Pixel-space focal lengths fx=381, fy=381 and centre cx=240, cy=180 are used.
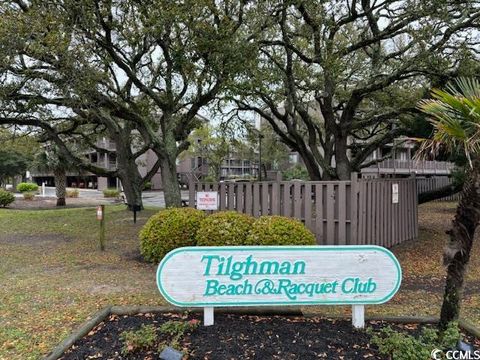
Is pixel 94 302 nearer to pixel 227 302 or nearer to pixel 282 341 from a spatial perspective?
pixel 227 302

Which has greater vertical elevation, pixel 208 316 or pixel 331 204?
pixel 331 204

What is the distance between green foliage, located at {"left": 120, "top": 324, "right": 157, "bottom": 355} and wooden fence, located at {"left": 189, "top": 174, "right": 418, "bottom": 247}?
4.38 meters

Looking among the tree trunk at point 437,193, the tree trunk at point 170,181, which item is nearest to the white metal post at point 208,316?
the tree trunk at point 170,181

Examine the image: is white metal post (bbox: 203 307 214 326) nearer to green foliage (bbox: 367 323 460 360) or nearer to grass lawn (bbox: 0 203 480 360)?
grass lawn (bbox: 0 203 480 360)

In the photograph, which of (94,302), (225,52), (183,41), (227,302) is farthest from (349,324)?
(183,41)

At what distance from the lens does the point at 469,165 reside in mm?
3189

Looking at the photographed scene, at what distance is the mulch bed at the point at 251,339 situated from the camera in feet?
10.3

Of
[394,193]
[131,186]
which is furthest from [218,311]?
[131,186]

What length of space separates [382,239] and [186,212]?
4059mm

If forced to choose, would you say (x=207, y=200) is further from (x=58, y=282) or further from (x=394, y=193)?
(x=394, y=193)

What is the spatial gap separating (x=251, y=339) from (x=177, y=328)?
2.27ft

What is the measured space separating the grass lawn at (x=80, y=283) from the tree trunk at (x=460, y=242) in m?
0.98

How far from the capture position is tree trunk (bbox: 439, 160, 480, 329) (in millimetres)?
3127

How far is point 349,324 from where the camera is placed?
377 cm
